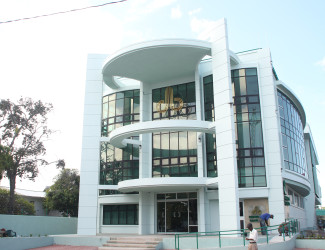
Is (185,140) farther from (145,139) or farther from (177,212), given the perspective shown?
(177,212)

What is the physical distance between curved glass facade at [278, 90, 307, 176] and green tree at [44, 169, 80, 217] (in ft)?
81.8

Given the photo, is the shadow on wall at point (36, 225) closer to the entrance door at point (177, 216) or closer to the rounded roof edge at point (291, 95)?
the entrance door at point (177, 216)

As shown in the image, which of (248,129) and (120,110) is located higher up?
(120,110)

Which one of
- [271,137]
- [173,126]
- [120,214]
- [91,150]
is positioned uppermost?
[173,126]

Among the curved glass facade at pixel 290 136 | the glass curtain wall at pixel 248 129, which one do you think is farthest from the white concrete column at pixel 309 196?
the glass curtain wall at pixel 248 129

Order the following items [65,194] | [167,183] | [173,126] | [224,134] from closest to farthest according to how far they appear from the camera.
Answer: [224,134] < [167,183] < [173,126] < [65,194]

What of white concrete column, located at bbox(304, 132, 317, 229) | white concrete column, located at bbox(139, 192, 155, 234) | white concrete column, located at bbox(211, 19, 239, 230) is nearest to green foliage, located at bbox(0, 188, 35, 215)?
white concrete column, located at bbox(139, 192, 155, 234)

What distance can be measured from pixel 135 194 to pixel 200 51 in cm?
1100

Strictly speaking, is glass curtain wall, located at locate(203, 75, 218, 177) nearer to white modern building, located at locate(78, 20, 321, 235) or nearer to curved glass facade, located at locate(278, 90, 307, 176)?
white modern building, located at locate(78, 20, 321, 235)

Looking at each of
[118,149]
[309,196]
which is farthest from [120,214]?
[309,196]

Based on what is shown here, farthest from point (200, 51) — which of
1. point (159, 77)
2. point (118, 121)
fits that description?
point (118, 121)

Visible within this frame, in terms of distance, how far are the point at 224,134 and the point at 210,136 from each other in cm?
360

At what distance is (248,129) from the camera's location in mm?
22438

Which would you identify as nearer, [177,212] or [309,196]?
[177,212]
